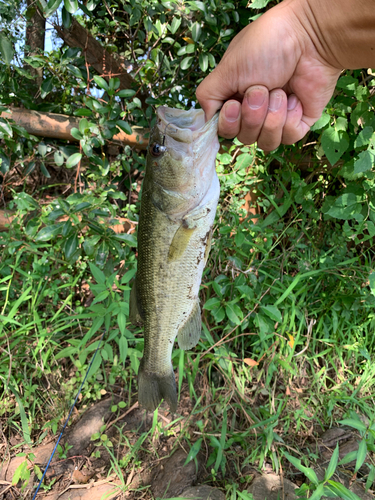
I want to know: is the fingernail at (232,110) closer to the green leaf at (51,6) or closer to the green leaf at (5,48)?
the green leaf at (51,6)

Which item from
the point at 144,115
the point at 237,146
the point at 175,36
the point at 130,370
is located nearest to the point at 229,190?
the point at 237,146

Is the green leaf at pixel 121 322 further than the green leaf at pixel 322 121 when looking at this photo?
No

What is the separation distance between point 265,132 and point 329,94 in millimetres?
529

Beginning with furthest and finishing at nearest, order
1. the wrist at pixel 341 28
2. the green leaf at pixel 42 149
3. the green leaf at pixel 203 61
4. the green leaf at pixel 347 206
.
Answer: the green leaf at pixel 42 149 → the green leaf at pixel 203 61 → the green leaf at pixel 347 206 → the wrist at pixel 341 28

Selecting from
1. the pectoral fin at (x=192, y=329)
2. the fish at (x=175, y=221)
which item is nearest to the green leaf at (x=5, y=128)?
the fish at (x=175, y=221)

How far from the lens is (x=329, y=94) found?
1.79 m

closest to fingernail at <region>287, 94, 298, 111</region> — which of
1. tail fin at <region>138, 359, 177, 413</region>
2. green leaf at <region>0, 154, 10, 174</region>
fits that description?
tail fin at <region>138, 359, 177, 413</region>

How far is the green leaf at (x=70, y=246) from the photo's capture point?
86.4 inches

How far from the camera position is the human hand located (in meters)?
1.49

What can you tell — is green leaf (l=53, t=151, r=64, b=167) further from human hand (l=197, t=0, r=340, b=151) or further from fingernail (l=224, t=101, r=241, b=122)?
fingernail (l=224, t=101, r=241, b=122)

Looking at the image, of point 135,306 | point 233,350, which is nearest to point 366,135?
point 135,306

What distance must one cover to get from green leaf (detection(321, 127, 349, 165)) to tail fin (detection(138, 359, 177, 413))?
201 cm

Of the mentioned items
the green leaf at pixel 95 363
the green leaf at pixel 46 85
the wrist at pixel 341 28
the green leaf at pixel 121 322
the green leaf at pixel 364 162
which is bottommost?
the green leaf at pixel 95 363

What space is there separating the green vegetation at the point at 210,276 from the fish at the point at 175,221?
53cm
